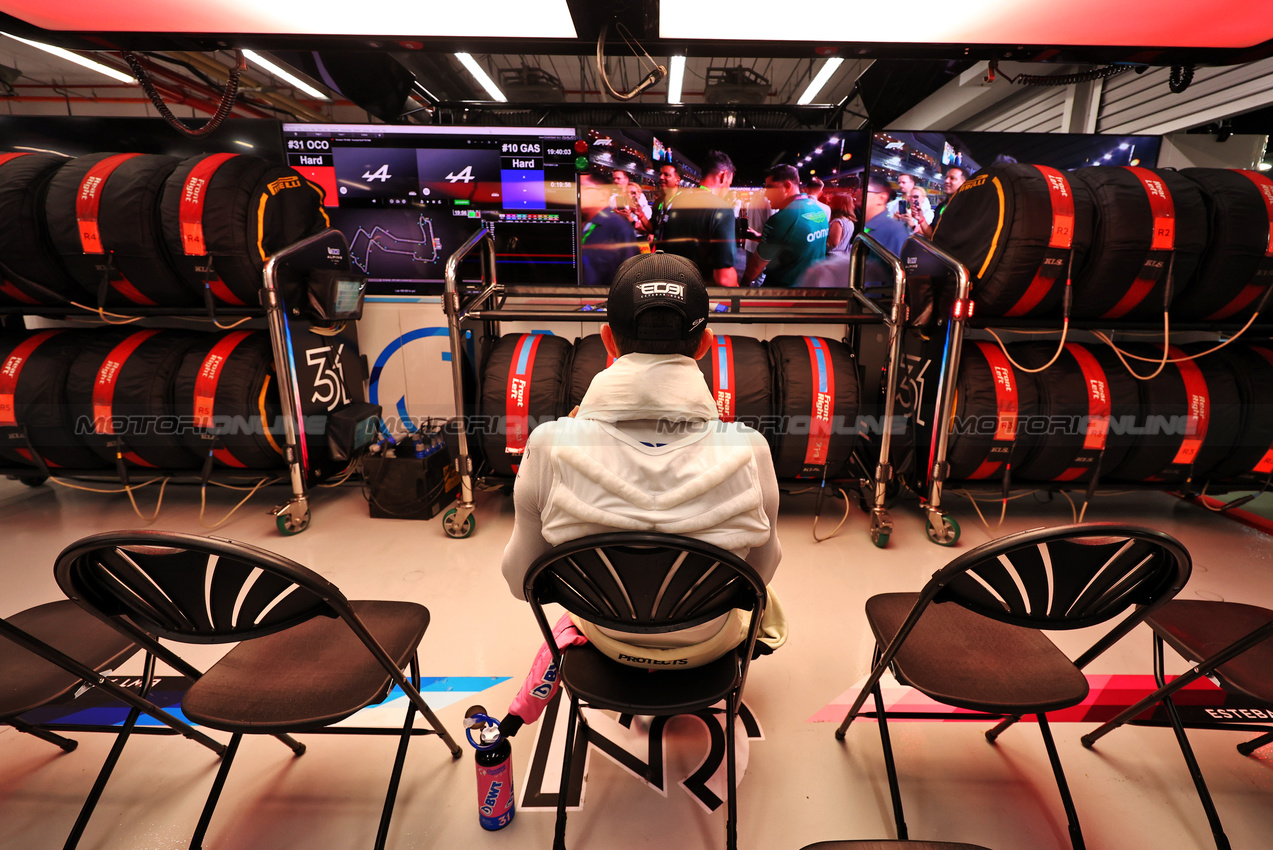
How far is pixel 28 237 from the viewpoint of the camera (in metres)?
2.92

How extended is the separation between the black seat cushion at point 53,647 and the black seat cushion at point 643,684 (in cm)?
117

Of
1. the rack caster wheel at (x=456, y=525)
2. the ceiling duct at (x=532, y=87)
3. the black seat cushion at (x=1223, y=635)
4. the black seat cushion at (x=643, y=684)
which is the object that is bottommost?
the rack caster wheel at (x=456, y=525)

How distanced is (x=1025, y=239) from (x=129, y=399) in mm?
4702

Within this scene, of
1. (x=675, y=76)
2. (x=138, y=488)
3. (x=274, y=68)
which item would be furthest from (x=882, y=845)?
(x=274, y=68)

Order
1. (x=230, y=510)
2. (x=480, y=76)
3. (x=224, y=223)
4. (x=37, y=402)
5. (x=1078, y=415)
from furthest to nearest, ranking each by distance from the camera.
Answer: (x=480, y=76) < (x=230, y=510) < (x=37, y=402) < (x=1078, y=415) < (x=224, y=223)

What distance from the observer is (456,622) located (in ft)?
7.61

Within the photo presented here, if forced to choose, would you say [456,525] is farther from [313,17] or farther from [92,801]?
[313,17]

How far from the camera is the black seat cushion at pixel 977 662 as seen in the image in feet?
4.10

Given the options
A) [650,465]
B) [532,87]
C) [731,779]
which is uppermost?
[532,87]

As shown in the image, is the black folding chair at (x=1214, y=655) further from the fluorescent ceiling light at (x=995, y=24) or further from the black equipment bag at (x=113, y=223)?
the black equipment bag at (x=113, y=223)

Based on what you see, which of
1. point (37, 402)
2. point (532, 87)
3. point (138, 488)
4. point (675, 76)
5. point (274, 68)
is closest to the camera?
point (37, 402)

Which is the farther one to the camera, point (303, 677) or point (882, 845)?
point (303, 677)

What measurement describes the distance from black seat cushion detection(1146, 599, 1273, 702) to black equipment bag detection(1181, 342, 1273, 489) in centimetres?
209

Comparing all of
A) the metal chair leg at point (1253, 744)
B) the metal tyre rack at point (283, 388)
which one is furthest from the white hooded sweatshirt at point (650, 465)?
the metal tyre rack at point (283, 388)
